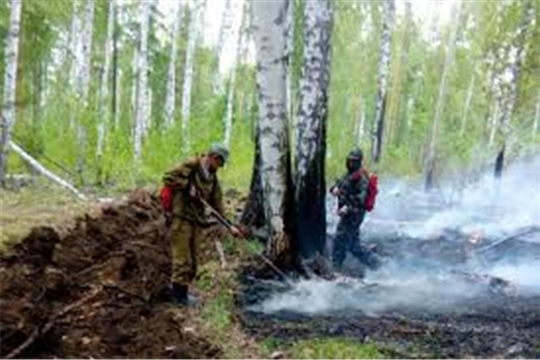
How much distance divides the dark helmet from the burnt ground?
2061 mm

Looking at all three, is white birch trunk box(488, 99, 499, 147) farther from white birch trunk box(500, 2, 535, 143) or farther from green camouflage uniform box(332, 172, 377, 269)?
green camouflage uniform box(332, 172, 377, 269)

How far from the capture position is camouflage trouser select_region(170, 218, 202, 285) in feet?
28.4

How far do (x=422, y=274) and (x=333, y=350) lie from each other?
5383 millimetres

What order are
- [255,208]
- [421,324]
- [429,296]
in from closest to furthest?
[421,324]
[429,296]
[255,208]

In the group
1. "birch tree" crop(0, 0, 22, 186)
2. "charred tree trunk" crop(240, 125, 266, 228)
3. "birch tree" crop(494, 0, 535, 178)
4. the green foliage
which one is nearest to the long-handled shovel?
"charred tree trunk" crop(240, 125, 266, 228)

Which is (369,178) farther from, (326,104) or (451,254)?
(451,254)

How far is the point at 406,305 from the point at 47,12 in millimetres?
18421

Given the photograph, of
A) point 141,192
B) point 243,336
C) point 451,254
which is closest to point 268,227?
point 243,336

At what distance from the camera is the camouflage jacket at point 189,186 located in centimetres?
866

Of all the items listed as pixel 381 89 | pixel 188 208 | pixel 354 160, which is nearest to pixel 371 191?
pixel 354 160

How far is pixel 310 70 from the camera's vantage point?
1134cm

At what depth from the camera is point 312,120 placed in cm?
1135

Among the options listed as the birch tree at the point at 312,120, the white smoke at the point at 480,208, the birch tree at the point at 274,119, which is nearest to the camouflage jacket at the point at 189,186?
the birch tree at the point at 274,119

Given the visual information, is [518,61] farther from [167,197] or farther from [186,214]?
[167,197]
